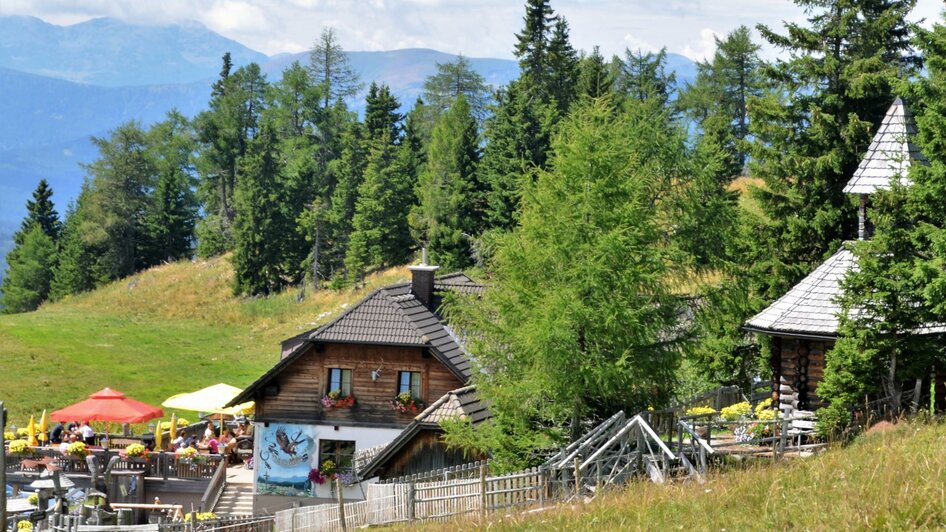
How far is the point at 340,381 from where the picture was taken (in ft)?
114

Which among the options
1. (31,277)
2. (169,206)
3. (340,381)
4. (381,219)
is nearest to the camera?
(340,381)

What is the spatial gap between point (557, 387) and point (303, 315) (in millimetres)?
Answer: 49012

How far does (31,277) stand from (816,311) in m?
87.8

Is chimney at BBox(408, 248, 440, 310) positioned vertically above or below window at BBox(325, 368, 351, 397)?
above

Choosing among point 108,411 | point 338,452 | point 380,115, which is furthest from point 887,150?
point 380,115

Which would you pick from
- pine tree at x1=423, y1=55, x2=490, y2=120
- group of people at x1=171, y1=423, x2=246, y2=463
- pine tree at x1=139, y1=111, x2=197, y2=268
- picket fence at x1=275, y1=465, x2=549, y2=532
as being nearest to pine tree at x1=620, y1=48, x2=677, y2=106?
pine tree at x1=423, y1=55, x2=490, y2=120

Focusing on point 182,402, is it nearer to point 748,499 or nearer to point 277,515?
point 277,515

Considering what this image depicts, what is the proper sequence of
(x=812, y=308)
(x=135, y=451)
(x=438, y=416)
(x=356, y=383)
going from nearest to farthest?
1. (x=812, y=308)
2. (x=438, y=416)
3. (x=135, y=451)
4. (x=356, y=383)

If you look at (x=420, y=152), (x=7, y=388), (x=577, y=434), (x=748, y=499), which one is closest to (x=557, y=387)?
(x=577, y=434)

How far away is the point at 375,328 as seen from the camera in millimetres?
34250

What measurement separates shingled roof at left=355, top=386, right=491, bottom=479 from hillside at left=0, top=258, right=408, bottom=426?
2222 centimetres

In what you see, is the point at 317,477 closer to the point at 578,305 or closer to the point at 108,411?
the point at 108,411

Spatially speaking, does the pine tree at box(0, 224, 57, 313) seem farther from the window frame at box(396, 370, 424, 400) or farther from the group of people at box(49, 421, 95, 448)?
the window frame at box(396, 370, 424, 400)

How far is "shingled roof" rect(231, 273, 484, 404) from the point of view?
3366 centimetres
